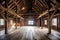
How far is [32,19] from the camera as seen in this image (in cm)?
2073

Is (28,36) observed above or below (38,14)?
below

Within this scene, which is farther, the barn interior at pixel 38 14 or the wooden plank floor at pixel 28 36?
the barn interior at pixel 38 14

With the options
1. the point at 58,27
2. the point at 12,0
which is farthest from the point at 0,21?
the point at 58,27

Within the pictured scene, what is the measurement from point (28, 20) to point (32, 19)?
102 centimetres

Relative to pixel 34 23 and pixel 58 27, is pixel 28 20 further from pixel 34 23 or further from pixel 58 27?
pixel 58 27

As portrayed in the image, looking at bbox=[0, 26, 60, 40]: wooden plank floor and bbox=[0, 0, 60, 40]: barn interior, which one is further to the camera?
bbox=[0, 0, 60, 40]: barn interior

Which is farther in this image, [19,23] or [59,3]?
[19,23]

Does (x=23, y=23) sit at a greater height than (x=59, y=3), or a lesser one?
lesser

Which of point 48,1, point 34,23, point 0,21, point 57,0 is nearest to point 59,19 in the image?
point 48,1

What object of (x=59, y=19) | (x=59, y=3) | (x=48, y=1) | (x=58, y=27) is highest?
(x=48, y=1)

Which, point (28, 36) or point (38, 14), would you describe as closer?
point (28, 36)

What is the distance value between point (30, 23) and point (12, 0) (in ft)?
Result: 43.1


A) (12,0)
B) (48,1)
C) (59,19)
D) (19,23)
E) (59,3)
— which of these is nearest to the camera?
(59,3)

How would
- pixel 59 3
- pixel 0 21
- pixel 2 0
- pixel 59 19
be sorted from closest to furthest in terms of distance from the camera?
pixel 59 3 < pixel 2 0 < pixel 59 19 < pixel 0 21
